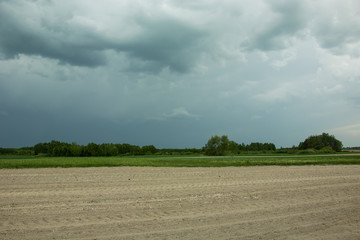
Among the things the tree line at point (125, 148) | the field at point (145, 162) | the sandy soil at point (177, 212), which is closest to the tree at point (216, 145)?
the tree line at point (125, 148)

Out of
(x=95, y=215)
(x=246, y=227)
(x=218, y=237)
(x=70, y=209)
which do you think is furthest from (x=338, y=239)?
(x=70, y=209)

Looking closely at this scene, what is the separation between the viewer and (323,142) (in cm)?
11775

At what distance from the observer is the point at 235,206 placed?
406 inches

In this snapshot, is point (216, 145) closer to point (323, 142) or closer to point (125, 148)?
point (125, 148)

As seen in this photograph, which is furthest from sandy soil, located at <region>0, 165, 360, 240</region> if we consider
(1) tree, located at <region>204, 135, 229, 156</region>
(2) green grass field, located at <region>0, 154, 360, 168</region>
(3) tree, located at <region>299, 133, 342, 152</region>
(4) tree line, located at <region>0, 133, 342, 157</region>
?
(3) tree, located at <region>299, 133, 342, 152</region>

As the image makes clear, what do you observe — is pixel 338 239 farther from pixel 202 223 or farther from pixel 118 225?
pixel 118 225

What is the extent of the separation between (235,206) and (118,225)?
4.53 meters

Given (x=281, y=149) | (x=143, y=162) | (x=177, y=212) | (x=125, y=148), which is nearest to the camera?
(x=177, y=212)

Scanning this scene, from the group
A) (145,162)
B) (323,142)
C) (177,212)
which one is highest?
(323,142)

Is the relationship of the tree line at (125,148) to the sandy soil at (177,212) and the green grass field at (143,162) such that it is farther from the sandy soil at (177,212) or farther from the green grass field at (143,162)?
the sandy soil at (177,212)

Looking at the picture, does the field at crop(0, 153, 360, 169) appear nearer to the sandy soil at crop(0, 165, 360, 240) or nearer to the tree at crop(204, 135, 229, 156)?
the sandy soil at crop(0, 165, 360, 240)

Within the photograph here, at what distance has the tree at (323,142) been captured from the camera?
374 feet

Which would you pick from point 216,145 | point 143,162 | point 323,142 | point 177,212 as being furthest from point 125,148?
point 177,212

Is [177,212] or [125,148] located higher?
[125,148]
